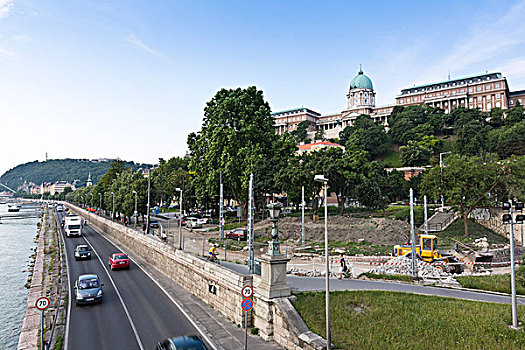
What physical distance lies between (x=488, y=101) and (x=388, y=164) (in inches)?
2468

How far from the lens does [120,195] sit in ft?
216

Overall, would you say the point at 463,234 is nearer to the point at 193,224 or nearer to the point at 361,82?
the point at 193,224

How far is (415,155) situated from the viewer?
90938 millimetres

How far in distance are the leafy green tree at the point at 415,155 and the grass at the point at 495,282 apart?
75525 millimetres

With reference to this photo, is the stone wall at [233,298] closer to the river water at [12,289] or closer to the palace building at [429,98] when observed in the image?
the river water at [12,289]

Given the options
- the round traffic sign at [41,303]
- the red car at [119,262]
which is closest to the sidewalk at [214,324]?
the round traffic sign at [41,303]

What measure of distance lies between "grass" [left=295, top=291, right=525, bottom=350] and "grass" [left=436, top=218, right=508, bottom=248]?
2596 centimetres

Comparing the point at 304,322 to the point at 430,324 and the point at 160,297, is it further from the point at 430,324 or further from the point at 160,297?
the point at 160,297

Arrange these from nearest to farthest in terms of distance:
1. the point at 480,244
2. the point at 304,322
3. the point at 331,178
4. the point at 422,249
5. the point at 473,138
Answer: the point at 304,322, the point at 422,249, the point at 480,244, the point at 331,178, the point at 473,138

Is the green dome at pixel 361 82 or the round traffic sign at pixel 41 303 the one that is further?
the green dome at pixel 361 82

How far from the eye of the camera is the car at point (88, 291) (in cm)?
2005

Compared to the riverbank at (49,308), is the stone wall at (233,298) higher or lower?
higher

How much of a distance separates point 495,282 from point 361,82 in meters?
151

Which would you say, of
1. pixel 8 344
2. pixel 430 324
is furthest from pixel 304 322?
pixel 8 344
